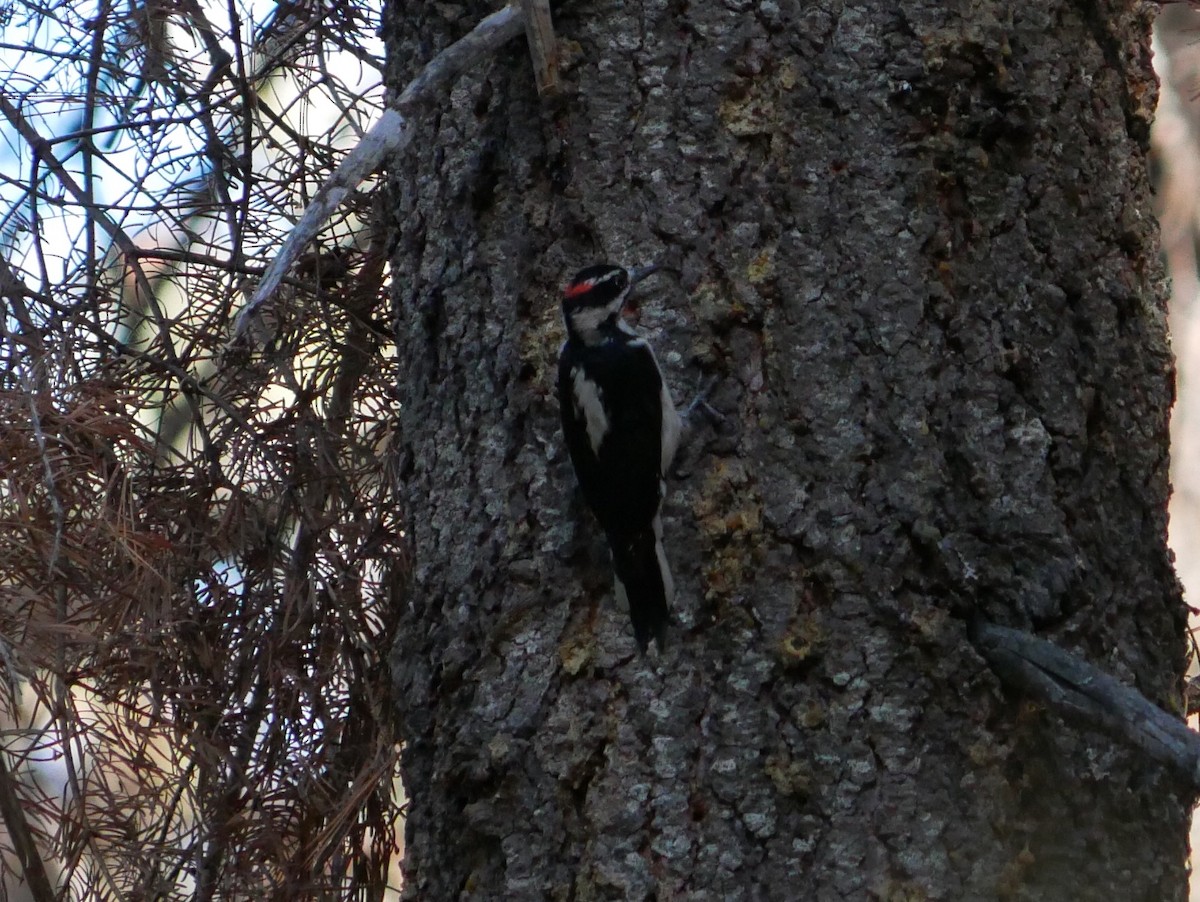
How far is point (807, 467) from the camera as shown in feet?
6.40

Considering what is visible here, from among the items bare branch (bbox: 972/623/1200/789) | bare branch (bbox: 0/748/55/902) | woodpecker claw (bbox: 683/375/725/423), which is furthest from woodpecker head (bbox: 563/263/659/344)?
bare branch (bbox: 0/748/55/902)

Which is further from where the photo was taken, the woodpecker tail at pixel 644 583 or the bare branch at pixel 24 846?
the bare branch at pixel 24 846

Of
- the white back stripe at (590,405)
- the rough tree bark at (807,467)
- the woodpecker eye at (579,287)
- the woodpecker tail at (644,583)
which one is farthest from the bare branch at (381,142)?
the woodpecker tail at (644,583)

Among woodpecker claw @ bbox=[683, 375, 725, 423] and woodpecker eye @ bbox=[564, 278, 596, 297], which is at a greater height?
woodpecker eye @ bbox=[564, 278, 596, 297]

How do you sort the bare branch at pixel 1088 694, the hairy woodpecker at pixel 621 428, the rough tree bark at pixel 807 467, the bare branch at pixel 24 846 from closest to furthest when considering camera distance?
1. the bare branch at pixel 1088 694
2. the rough tree bark at pixel 807 467
3. the hairy woodpecker at pixel 621 428
4. the bare branch at pixel 24 846

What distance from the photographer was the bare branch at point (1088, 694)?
5.11 feet

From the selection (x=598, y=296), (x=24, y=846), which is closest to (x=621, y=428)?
(x=598, y=296)

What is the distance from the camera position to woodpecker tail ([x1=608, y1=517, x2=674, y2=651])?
191cm

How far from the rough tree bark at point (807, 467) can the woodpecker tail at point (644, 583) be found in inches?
1.3

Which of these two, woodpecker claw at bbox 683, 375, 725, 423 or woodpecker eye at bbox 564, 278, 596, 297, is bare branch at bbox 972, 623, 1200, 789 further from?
woodpecker eye at bbox 564, 278, 596, 297

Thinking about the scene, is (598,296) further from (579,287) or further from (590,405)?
(590,405)

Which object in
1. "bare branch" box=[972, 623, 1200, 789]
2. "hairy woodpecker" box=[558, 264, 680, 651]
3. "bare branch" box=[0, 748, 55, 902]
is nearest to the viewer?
"bare branch" box=[972, 623, 1200, 789]

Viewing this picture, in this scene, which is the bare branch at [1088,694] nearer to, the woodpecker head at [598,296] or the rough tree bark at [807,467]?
the rough tree bark at [807,467]

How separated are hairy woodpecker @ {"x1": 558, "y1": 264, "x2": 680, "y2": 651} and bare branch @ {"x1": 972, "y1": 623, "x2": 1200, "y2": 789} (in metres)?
0.48
